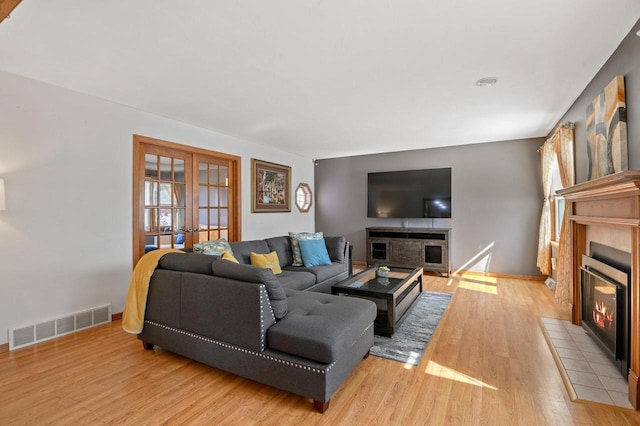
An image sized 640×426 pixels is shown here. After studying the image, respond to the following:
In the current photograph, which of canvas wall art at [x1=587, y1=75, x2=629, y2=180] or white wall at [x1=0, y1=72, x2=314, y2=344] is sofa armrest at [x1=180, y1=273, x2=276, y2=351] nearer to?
white wall at [x1=0, y1=72, x2=314, y2=344]

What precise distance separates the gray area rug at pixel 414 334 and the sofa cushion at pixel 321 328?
47 centimetres

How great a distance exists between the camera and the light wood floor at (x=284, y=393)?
5.83 feet

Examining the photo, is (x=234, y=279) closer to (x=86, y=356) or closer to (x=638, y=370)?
(x=86, y=356)

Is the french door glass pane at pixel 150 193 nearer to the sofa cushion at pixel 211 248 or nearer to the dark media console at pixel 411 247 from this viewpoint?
the sofa cushion at pixel 211 248

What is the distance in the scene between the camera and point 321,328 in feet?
6.21

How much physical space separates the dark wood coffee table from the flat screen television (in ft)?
7.00

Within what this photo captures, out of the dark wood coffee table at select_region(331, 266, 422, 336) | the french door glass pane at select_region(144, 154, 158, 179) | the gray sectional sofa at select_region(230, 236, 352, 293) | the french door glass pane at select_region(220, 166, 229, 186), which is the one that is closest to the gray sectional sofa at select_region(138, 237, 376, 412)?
the dark wood coffee table at select_region(331, 266, 422, 336)

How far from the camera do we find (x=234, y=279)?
7.09 ft

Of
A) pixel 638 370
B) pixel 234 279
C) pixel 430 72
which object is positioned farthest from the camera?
pixel 430 72

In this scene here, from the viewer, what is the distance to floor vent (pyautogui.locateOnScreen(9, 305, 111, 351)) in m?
2.68

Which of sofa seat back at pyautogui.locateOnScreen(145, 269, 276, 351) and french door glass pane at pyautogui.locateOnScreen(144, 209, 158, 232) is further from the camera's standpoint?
french door glass pane at pyautogui.locateOnScreen(144, 209, 158, 232)

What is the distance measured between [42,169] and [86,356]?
1744 millimetres

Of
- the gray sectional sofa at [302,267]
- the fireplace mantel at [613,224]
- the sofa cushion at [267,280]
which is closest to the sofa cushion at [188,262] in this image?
the sofa cushion at [267,280]

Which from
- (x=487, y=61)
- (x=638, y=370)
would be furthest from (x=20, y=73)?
(x=638, y=370)
